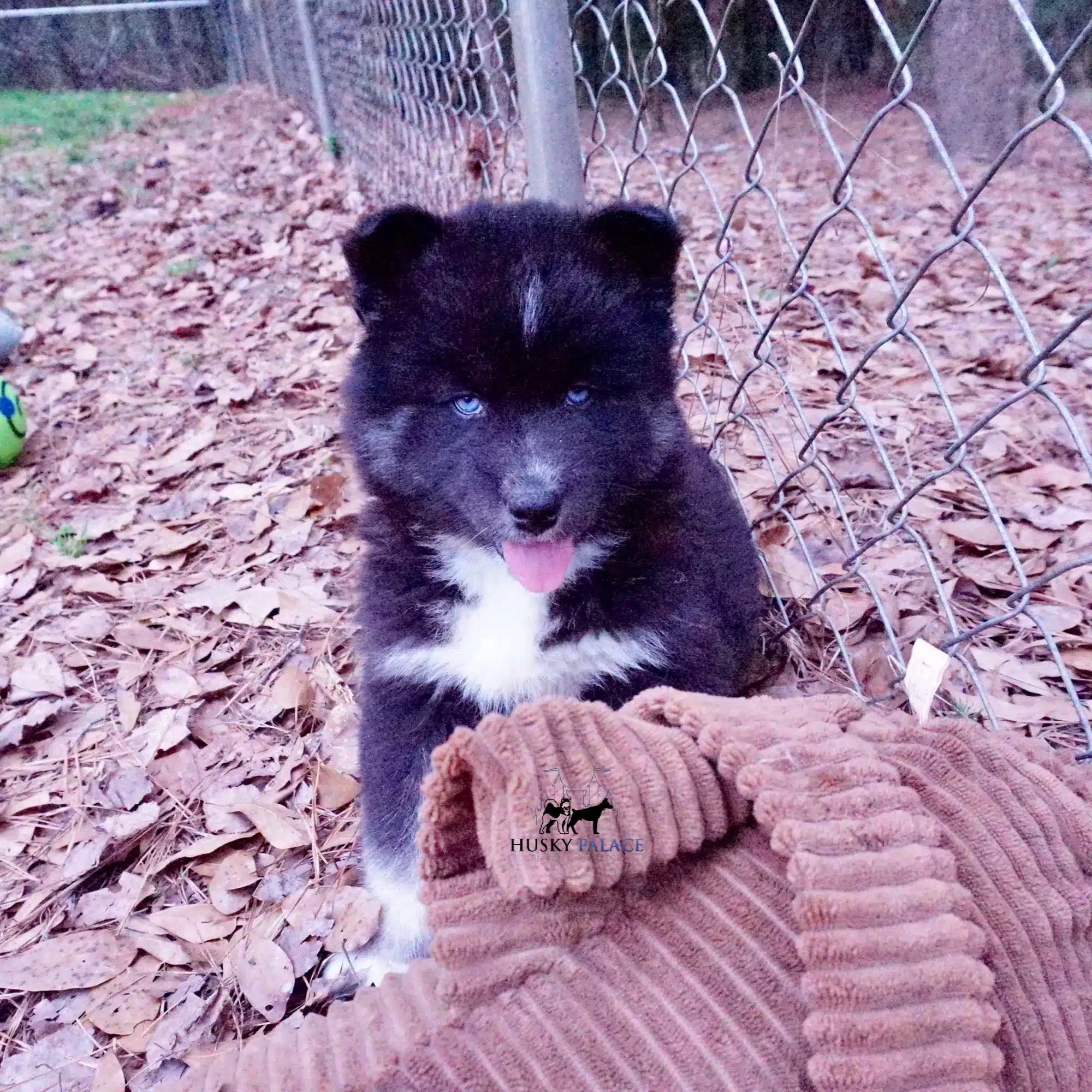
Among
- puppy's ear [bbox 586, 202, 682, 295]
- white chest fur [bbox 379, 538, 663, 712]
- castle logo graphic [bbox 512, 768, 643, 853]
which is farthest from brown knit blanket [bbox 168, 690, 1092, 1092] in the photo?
puppy's ear [bbox 586, 202, 682, 295]

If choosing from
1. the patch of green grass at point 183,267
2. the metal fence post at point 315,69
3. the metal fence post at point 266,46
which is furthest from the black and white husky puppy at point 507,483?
the metal fence post at point 266,46

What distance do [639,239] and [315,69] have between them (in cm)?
793

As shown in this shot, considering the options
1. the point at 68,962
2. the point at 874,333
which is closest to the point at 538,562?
the point at 68,962

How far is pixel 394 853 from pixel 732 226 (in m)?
4.92

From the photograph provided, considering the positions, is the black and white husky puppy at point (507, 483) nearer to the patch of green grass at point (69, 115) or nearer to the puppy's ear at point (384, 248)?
the puppy's ear at point (384, 248)

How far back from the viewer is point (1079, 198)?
612 centimetres

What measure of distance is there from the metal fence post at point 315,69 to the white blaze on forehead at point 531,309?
25.3 feet

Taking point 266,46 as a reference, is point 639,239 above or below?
below

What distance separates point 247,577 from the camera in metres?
3.35

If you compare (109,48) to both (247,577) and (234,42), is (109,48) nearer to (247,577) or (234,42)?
(234,42)

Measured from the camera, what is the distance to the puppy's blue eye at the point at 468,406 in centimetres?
197

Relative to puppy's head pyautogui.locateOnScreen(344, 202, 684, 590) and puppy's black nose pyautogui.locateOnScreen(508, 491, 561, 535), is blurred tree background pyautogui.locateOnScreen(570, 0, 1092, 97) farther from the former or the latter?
puppy's black nose pyautogui.locateOnScreen(508, 491, 561, 535)

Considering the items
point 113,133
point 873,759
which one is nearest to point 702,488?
point 873,759

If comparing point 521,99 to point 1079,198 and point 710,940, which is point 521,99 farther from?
point 1079,198
